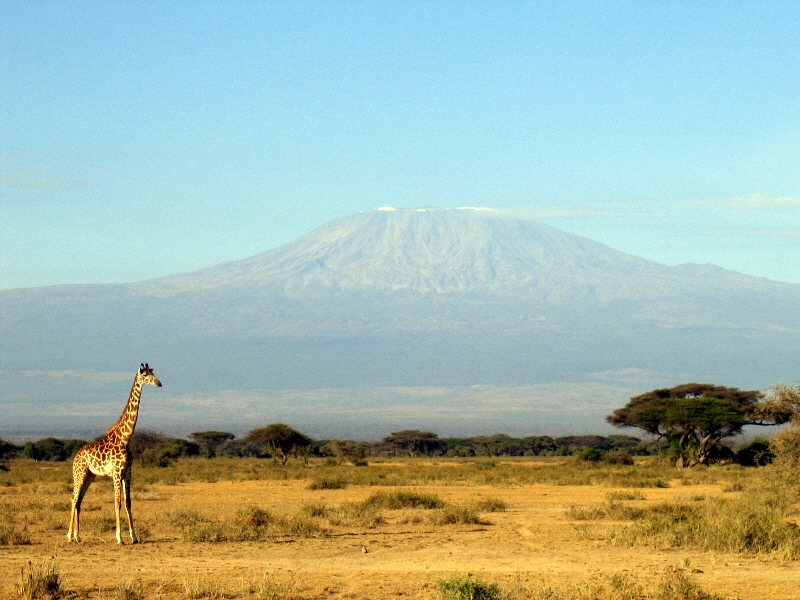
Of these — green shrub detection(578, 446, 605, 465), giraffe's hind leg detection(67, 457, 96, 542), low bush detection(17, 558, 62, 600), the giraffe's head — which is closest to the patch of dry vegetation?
the giraffe's head

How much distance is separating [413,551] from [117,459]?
4.63 meters

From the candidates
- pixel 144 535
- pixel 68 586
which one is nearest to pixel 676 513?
pixel 144 535

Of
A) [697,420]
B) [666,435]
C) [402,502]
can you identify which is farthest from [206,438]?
[402,502]

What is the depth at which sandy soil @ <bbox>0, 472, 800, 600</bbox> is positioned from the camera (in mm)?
12961

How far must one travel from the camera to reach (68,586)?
1285cm

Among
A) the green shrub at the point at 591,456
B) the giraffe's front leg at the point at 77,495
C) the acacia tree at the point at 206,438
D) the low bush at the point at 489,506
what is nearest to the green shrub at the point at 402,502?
the low bush at the point at 489,506

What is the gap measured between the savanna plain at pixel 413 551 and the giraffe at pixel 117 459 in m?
0.60

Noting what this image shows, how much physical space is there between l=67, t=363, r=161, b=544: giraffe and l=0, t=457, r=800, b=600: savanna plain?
60cm

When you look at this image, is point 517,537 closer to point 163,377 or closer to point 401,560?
point 401,560

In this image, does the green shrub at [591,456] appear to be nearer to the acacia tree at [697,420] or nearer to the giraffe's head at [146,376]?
the acacia tree at [697,420]

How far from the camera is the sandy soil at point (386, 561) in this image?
510 inches

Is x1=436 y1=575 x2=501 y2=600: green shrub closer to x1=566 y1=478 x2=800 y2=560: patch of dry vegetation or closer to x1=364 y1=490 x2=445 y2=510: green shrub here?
x1=566 y1=478 x2=800 y2=560: patch of dry vegetation

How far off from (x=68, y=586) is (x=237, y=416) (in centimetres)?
15605

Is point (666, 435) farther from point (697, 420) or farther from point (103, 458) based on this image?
point (103, 458)
